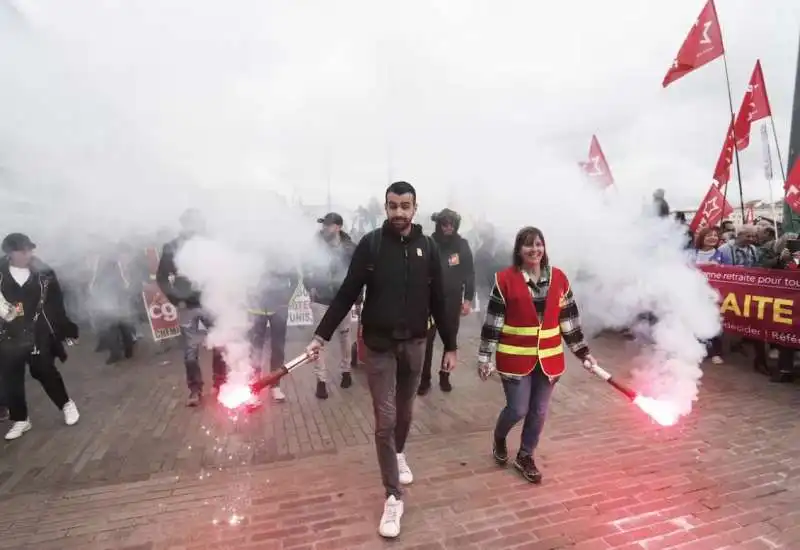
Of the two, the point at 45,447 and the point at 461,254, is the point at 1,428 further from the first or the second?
the point at 461,254

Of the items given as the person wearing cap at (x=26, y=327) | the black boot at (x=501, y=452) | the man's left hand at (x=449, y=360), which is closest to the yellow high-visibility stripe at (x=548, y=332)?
the man's left hand at (x=449, y=360)

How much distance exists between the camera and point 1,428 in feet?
15.7

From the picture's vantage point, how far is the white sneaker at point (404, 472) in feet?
11.7

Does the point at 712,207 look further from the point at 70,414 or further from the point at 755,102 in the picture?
the point at 70,414

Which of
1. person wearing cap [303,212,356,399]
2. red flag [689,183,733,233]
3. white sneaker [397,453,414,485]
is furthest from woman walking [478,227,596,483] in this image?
red flag [689,183,733,233]

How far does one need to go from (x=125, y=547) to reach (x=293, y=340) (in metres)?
5.51

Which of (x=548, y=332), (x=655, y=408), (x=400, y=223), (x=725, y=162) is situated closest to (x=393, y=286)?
(x=400, y=223)

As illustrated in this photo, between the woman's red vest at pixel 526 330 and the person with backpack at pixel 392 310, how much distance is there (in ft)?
1.94

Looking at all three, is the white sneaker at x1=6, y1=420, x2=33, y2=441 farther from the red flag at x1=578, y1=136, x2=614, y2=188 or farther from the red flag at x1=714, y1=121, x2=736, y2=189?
the red flag at x1=714, y1=121, x2=736, y2=189

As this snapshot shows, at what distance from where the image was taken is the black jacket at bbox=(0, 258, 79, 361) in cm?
444

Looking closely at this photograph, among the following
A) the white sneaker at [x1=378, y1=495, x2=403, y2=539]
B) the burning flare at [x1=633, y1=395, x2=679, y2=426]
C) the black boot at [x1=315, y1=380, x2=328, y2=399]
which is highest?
the burning flare at [x1=633, y1=395, x2=679, y2=426]

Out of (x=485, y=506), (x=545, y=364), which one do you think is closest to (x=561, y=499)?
(x=485, y=506)

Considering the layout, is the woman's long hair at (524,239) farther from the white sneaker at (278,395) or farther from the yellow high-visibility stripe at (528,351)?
the white sneaker at (278,395)

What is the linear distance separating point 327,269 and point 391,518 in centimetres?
317
